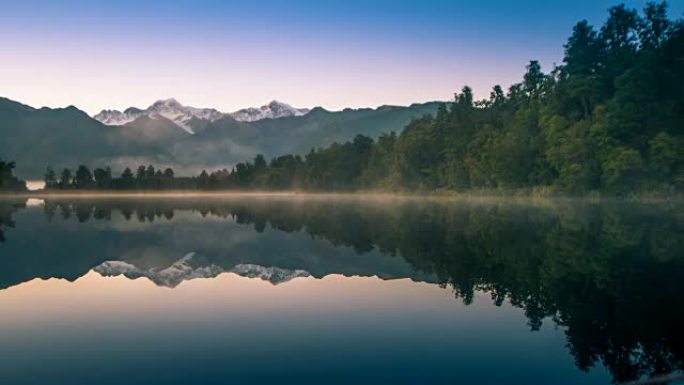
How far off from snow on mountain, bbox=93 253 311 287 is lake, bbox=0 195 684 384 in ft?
0.45

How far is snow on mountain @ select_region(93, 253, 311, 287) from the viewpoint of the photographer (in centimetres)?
2573

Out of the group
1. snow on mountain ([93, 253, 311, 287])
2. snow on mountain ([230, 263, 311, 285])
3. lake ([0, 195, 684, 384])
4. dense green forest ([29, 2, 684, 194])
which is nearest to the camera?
lake ([0, 195, 684, 384])

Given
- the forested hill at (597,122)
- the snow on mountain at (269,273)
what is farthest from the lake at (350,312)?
the forested hill at (597,122)

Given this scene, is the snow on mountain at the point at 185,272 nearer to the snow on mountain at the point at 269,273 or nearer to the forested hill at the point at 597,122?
the snow on mountain at the point at 269,273

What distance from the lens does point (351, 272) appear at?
2728 centimetres

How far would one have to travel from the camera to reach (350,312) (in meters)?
A: 18.8

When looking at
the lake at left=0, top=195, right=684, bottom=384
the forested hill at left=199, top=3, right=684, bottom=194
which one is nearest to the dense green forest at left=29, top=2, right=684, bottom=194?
the forested hill at left=199, top=3, right=684, bottom=194

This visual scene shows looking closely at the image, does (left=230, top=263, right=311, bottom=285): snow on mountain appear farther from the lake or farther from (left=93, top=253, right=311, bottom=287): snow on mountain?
the lake

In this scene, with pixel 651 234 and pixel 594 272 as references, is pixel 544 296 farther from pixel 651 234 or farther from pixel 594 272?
pixel 651 234

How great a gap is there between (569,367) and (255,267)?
62.4 ft

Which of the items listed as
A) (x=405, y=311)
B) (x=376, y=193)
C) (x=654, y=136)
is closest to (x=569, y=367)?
(x=405, y=311)

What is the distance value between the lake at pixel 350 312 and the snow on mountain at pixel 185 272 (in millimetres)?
138

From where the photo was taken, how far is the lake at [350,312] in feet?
42.4

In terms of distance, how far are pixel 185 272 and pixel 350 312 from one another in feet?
38.8
